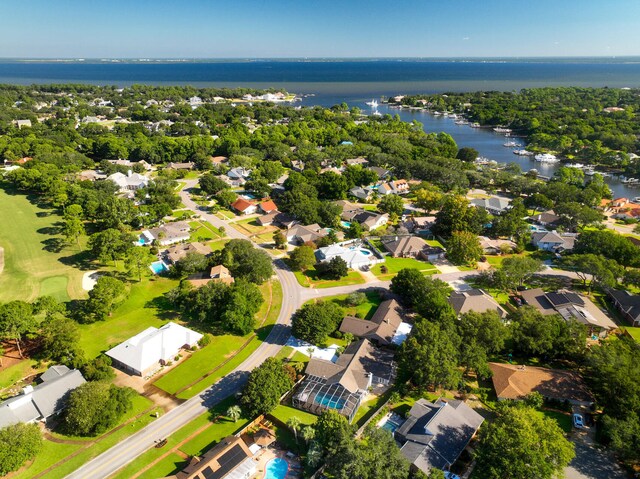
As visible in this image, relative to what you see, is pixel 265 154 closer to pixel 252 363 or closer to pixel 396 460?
pixel 252 363

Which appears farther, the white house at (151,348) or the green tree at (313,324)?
the green tree at (313,324)

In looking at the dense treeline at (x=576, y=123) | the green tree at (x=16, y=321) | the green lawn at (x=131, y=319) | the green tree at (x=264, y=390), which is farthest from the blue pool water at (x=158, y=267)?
the dense treeline at (x=576, y=123)

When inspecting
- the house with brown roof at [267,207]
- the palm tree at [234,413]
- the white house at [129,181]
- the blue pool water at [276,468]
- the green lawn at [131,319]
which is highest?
the white house at [129,181]

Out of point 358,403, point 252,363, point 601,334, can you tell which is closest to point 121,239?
point 252,363

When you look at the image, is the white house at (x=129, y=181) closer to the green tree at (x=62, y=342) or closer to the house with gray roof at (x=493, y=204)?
the green tree at (x=62, y=342)

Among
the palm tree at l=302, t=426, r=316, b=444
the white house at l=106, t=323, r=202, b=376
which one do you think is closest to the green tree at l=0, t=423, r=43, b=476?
the white house at l=106, t=323, r=202, b=376

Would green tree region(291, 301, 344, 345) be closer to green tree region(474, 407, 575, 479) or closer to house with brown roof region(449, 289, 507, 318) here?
house with brown roof region(449, 289, 507, 318)
